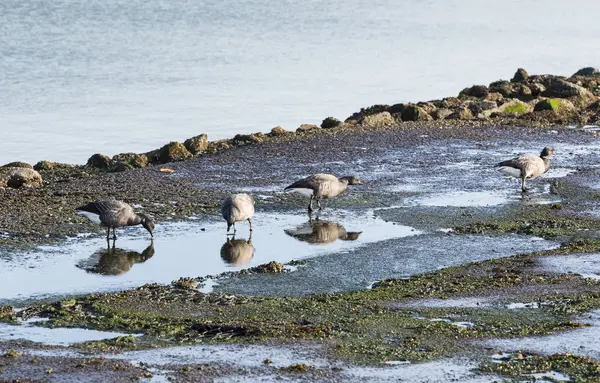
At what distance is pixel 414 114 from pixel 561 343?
61.9 ft

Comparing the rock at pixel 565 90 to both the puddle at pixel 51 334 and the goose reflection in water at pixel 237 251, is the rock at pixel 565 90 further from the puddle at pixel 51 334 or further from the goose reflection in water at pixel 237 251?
the puddle at pixel 51 334

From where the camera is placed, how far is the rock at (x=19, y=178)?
22.7 m

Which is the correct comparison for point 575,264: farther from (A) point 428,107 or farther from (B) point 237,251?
(A) point 428,107

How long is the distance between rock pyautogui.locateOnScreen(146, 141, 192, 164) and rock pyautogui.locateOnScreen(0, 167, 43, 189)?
11.8 ft

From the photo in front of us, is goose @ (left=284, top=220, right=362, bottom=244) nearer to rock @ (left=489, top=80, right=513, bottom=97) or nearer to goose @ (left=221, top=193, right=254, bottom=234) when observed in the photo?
goose @ (left=221, top=193, right=254, bottom=234)

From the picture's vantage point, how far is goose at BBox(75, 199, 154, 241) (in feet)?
58.2

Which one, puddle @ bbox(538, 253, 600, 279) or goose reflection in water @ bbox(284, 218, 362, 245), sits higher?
goose reflection in water @ bbox(284, 218, 362, 245)

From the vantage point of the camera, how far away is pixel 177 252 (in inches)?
682

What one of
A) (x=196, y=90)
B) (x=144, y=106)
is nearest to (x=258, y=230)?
(x=144, y=106)

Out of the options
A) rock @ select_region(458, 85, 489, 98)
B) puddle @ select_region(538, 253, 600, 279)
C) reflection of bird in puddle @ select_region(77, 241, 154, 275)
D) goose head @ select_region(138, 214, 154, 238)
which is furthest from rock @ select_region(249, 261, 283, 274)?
rock @ select_region(458, 85, 489, 98)

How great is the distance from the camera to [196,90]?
140 ft

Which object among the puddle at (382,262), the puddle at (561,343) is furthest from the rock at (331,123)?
the puddle at (561,343)

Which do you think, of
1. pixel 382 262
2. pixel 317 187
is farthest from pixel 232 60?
pixel 382 262

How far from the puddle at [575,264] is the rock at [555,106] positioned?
15.9 meters
